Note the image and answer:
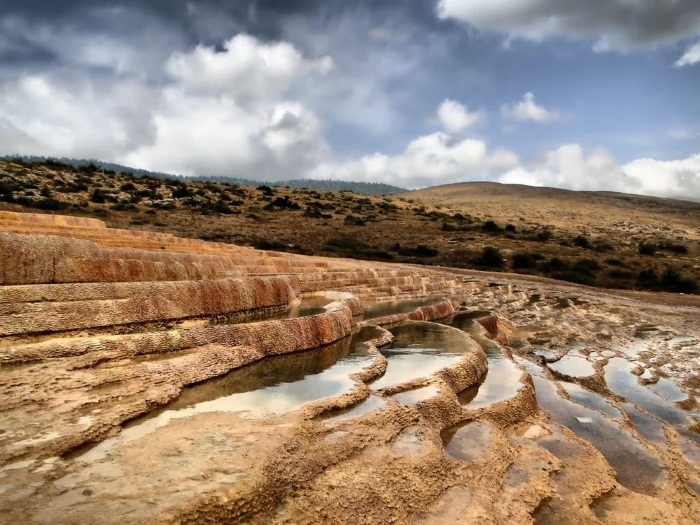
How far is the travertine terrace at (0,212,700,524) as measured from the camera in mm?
3514

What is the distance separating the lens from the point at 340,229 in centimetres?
3956

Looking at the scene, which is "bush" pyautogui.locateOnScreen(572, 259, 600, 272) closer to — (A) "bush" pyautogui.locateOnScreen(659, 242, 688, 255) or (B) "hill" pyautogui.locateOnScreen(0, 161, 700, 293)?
(B) "hill" pyautogui.locateOnScreen(0, 161, 700, 293)

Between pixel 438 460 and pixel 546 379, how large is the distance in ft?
17.7

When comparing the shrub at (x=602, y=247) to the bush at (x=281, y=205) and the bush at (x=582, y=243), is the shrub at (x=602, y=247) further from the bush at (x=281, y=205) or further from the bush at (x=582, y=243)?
the bush at (x=281, y=205)

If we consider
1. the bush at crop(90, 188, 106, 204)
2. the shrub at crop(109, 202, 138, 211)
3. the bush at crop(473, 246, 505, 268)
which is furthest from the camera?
the bush at crop(90, 188, 106, 204)

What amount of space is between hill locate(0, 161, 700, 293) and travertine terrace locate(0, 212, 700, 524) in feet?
65.8

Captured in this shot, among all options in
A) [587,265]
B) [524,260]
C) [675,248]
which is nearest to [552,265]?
[524,260]

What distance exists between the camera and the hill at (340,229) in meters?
29.9

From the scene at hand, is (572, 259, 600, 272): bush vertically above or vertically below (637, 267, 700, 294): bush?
above

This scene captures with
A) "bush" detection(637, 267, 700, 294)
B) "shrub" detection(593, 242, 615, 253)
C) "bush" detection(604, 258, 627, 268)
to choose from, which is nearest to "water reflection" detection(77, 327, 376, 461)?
"bush" detection(637, 267, 700, 294)

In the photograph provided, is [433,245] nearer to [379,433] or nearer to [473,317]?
[473,317]

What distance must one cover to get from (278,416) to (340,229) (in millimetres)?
34930

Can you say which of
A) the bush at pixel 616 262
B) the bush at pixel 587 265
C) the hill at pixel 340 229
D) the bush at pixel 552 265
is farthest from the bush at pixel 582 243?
the bush at pixel 552 265

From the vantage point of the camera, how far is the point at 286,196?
174ft
